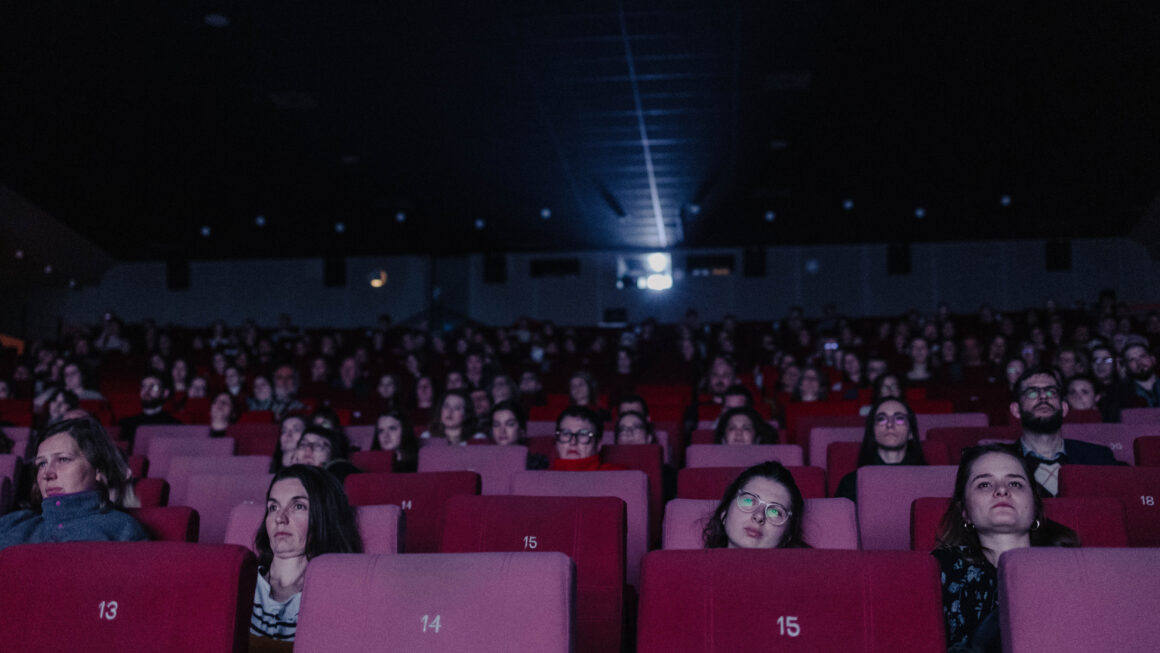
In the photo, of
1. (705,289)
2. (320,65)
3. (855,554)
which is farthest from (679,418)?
(705,289)

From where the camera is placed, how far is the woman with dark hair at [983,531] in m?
2.26

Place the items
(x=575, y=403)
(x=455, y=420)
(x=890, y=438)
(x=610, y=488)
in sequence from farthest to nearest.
Answer: (x=575, y=403)
(x=455, y=420)
(x=890, y=438)
(x=610, y=488)

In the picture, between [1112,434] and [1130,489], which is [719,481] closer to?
[1130,489]

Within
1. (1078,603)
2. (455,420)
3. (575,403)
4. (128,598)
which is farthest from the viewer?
(575,403)

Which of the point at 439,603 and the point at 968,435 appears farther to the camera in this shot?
the point at 968,435

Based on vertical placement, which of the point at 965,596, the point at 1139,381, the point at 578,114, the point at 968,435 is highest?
the point at 578,114

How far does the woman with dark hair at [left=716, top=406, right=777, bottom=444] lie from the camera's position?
459 centimetres

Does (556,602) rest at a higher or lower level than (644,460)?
lower

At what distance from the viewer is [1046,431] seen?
3574 mm

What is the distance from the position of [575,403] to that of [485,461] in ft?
6.87

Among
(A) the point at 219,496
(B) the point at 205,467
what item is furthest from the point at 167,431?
(A) the point at 219,496

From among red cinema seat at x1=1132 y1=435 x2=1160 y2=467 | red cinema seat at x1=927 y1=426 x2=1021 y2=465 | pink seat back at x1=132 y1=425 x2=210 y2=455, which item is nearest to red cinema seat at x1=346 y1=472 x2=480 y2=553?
red cinema seat at x1=927 y1=426 x2=1021 y2=465

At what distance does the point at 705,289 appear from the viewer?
15.8 metres

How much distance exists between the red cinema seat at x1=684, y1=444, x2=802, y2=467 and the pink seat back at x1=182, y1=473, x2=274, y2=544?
72.1 inches
